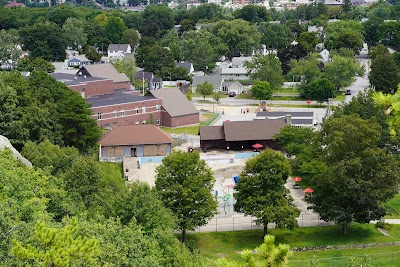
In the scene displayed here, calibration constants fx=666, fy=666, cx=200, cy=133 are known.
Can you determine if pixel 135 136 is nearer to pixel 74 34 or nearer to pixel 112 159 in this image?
pixel 112 159

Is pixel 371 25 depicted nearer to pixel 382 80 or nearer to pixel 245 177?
pixel 382 80

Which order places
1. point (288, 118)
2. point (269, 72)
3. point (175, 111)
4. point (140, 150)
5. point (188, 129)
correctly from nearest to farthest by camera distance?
point (140, 150), point (288, 118), point (188, 129), point (175, 111), point (269, 72)

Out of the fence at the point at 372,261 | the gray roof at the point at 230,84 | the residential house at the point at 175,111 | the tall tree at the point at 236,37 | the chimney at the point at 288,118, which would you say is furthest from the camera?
the tall tree at the point at 236,37

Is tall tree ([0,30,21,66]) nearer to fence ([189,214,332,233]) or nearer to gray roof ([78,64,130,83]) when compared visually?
gray roof ([78,64,130,83])

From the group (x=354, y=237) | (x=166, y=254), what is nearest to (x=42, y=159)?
(x=166, y=254)

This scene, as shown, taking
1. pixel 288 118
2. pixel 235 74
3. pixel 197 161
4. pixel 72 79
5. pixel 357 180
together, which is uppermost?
pixel 197 161

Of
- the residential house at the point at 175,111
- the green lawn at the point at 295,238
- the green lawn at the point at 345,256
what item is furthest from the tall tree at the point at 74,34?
the green lawn at the point at 345,256

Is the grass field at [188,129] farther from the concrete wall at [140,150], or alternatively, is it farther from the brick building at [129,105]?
the concrete wall at [140,150]

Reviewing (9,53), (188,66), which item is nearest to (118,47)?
(188,66)
